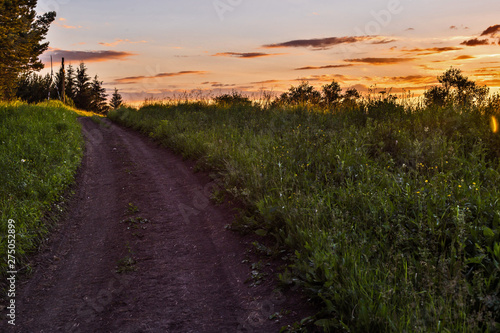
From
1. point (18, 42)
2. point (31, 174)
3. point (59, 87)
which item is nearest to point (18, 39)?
point (18, 42)

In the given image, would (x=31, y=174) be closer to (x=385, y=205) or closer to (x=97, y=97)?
(x=385, y=205)

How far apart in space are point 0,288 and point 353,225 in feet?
15.0

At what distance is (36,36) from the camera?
3259 cm

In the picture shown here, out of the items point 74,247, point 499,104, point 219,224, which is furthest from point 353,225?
point 499,104

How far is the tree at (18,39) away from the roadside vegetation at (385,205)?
2537 centimetres

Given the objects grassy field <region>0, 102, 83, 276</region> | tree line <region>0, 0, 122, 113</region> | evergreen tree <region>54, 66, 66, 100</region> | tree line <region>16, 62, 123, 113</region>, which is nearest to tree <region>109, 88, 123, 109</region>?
tree line <region>16, 62, 123, 113</region>

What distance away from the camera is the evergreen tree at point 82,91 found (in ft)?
239

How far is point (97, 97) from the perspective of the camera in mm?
81125

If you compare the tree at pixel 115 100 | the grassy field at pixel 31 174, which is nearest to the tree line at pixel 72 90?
the tree at pixel 115 100

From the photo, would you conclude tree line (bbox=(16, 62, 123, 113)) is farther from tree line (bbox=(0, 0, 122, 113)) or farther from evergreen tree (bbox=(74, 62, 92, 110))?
tree line (bbox=(0, 0, 122, 113))

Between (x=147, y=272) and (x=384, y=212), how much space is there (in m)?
3.26

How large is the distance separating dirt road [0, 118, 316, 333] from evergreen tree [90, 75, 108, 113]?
Answer: 3008 inches

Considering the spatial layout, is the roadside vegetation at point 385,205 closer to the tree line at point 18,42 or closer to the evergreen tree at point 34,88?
the tree line at point 18,42

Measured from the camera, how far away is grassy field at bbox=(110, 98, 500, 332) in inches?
115
